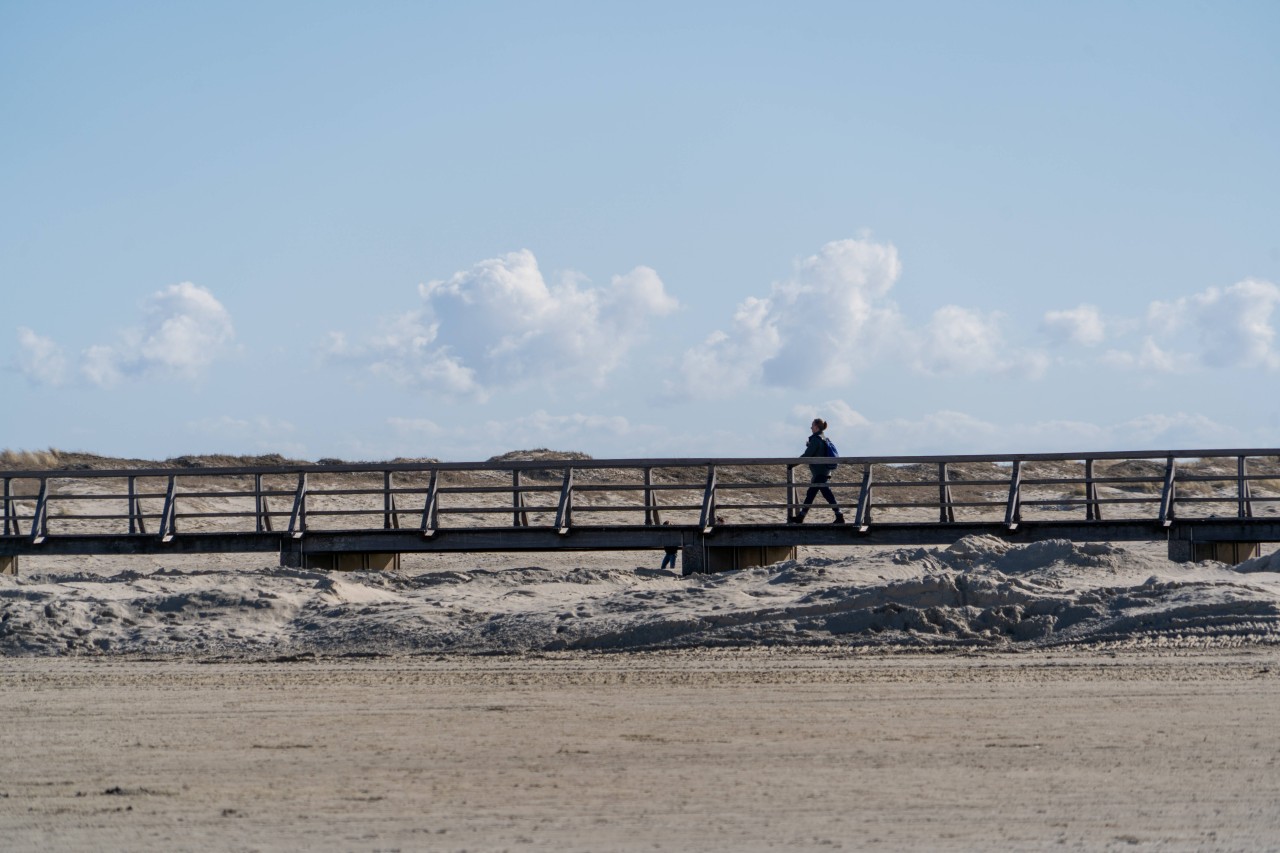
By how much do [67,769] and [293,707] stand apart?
2215mm

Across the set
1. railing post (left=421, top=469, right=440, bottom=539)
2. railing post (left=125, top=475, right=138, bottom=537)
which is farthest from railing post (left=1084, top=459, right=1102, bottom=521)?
railing post (left=125, top=475, right=138, bottom=537)

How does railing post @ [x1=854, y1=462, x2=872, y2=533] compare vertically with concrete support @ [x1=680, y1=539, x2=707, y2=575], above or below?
above

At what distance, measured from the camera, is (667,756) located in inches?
317

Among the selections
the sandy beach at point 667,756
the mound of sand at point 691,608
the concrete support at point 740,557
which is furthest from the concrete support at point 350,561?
the sandy beach at point 667,756

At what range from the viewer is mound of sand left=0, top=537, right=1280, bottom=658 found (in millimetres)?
13391

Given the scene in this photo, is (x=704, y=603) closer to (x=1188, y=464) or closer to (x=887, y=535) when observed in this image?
(x=887, y=535)

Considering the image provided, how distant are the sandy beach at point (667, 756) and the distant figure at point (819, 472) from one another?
25.4ft

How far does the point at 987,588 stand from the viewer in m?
14.2

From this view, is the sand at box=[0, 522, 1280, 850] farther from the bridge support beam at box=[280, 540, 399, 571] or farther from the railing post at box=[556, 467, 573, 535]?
the bridge support beam at box=[280, 540, 399, 571]

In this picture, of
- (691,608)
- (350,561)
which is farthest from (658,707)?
(350,561)

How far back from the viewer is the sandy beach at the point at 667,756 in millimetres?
6402

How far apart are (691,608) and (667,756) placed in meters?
6.59

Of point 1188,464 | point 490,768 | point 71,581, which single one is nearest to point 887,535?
point 71,581

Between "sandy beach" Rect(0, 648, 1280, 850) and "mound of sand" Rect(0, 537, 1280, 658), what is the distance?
1.32 meters
